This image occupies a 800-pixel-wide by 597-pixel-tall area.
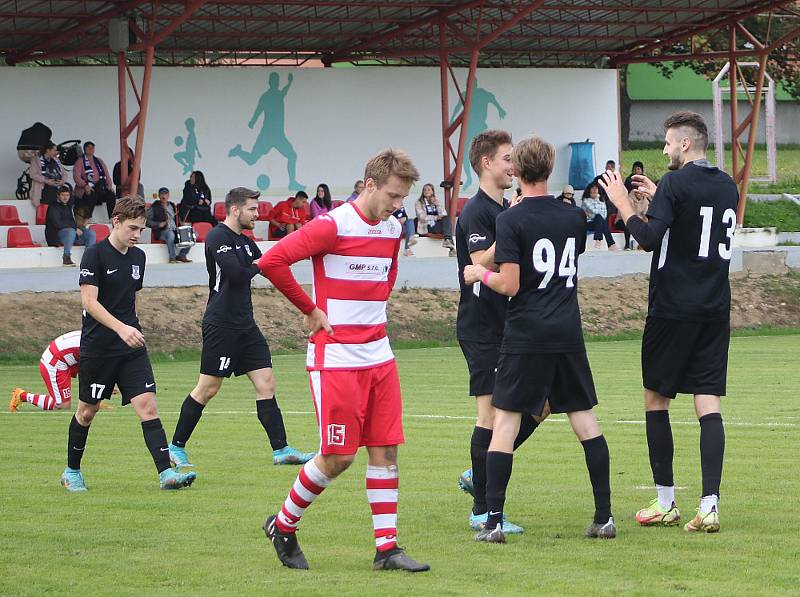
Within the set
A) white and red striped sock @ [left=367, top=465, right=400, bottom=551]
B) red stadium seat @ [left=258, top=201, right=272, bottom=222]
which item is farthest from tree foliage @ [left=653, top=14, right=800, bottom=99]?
white and red striped sock @ [left=367, top=465, right=400, bottom=551]

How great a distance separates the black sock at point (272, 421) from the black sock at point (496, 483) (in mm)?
3618

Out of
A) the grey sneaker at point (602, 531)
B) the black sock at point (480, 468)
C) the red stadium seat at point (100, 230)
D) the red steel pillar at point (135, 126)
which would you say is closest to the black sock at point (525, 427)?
the black sock at point (480, 468)

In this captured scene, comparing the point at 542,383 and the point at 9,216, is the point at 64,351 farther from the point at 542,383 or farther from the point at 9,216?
the point at 9,216

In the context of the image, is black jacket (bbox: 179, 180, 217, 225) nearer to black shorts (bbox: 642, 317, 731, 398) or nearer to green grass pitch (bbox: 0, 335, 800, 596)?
green grass pitch (bbox: 0, 335, 800, 596)

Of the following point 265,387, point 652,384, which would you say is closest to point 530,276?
point 652,384

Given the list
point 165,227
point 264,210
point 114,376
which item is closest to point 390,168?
point 114,376

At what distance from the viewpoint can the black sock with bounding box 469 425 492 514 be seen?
7785mm

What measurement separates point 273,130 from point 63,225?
29.6 ft

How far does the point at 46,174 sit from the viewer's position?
3002 cm

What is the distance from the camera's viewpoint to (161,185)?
112 ft

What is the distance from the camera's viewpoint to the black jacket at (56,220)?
1090 inches

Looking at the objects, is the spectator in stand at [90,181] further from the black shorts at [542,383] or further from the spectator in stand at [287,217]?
the black shorts at [542,383]

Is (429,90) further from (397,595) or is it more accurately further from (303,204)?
(397,595)

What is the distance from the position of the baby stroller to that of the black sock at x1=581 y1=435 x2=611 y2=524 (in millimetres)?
25634
